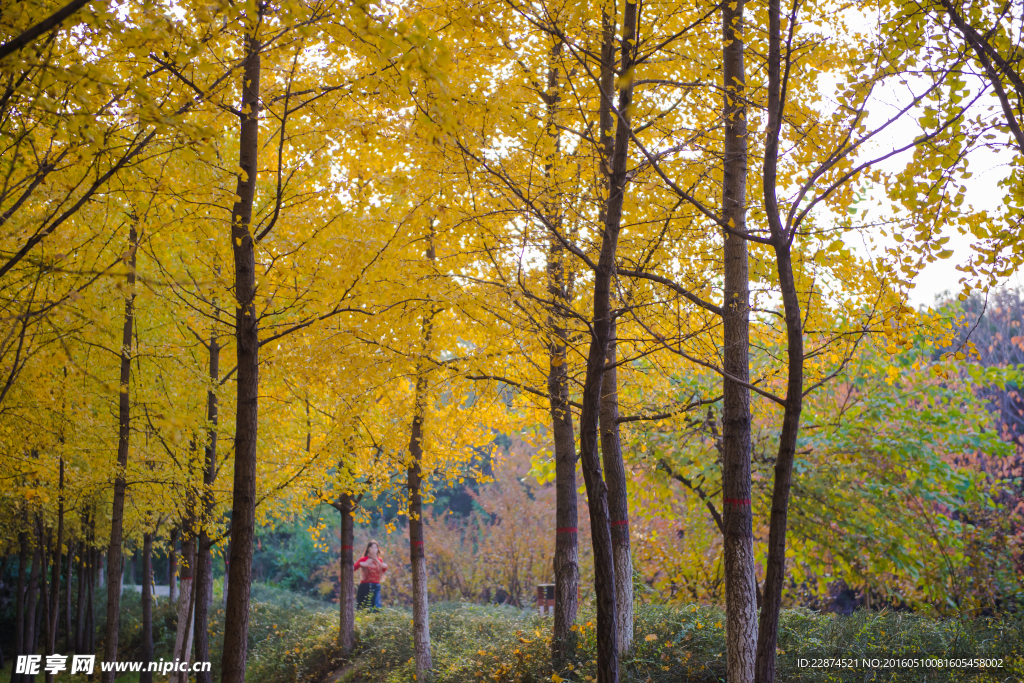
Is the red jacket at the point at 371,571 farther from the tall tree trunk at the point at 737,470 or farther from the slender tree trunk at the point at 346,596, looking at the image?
the tall tree trunk at the point at 737,470

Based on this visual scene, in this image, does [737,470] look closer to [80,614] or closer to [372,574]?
[372,574]

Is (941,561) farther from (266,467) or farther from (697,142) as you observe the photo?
(266,467)

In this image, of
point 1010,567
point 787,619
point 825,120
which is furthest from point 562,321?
point 1010,567

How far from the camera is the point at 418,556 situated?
9203 mm

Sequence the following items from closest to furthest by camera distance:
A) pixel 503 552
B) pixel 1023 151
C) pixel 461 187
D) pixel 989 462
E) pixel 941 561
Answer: pixel 1023 151, pixel 461 187, pixel 941 561, pixel 989 462, pixel 503 552

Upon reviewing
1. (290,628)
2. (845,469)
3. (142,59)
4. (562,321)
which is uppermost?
(142,59)

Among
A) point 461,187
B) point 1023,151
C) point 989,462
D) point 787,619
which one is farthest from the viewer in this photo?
point 989,462

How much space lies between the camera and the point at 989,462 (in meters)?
12.6

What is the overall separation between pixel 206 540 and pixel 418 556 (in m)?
2.80

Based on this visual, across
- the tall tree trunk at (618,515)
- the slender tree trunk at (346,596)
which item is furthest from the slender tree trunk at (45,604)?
the tall tree trunk at (618,515)

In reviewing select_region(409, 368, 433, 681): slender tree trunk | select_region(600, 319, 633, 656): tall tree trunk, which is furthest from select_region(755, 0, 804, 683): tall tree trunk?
→ select_region(409, 368, 433, 681): slender tree trunk

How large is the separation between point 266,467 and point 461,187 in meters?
5.74

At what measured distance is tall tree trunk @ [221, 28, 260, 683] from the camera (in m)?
4.53

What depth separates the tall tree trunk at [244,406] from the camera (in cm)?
453
